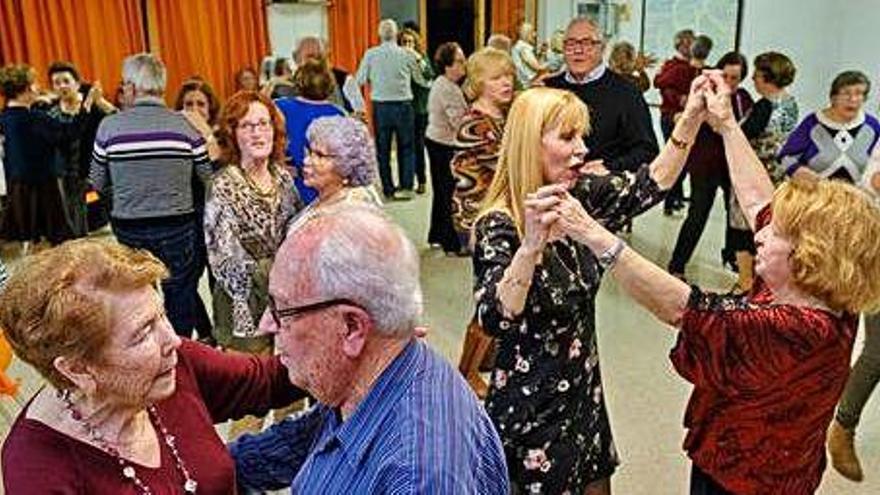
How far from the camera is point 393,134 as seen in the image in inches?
295

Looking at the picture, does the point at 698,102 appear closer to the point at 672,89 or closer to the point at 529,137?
the point at 529,137

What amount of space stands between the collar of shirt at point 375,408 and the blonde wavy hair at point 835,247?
0.83 meters

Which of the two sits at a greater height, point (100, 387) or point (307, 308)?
point (307, 308)

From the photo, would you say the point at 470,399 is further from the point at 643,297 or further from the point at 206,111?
the point at 206,111

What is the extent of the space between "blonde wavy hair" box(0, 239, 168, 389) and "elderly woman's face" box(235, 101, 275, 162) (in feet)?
5.71

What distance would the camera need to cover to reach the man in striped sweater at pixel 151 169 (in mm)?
3527

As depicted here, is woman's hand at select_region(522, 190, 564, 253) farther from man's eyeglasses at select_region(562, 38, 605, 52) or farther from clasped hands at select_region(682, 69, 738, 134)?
man's eyeglasses at select_region(562, 38, 605, 52)

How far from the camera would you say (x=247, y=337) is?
2971 millimetres

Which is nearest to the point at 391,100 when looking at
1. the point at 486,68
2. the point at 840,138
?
the point at 486,68

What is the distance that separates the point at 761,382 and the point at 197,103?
361cm

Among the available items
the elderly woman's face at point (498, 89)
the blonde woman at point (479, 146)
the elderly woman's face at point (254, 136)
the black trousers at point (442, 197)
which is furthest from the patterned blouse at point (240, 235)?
the black trousers at point (442, 197)

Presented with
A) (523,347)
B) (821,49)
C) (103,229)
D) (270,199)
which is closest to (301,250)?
(523,347)

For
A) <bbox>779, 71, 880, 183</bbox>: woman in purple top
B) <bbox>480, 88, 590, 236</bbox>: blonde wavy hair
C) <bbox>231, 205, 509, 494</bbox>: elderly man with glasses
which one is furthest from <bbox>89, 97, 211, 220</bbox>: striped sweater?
<bbox>779, 71, 880, 183</bbox>: woman in purple top

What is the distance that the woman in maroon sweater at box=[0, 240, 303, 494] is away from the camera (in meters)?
1.27
